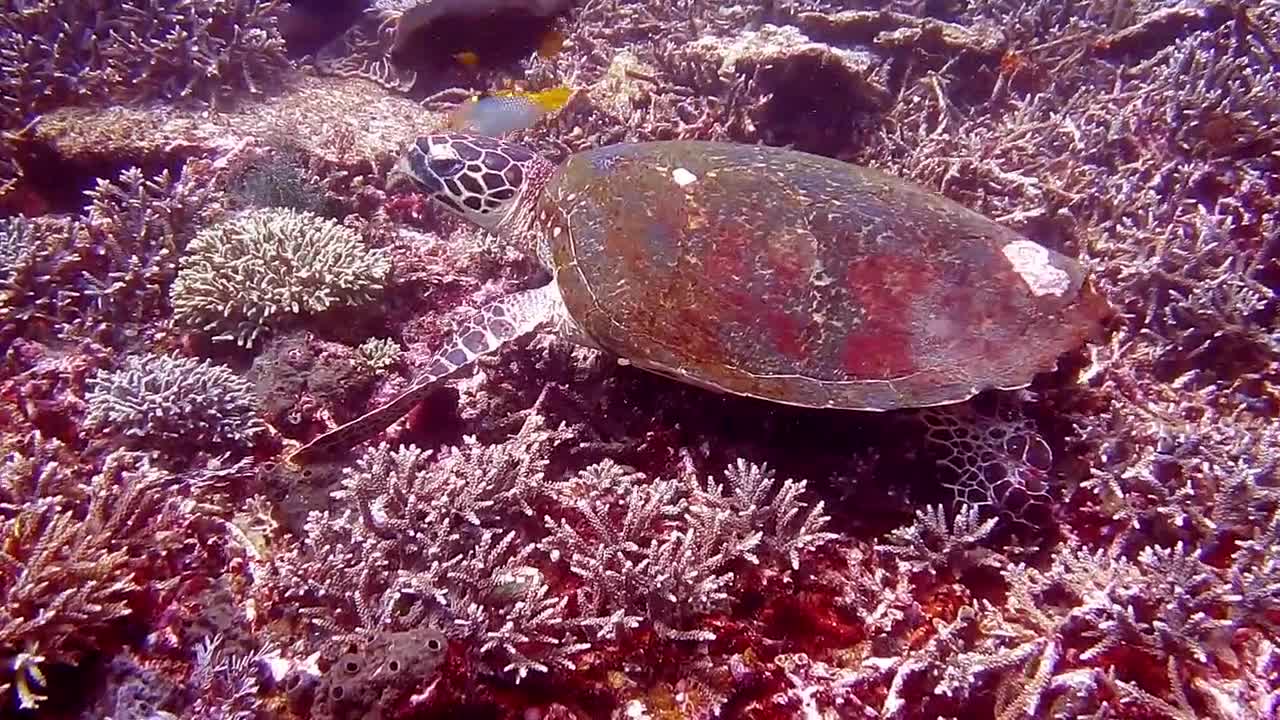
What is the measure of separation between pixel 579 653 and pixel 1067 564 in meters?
1.58

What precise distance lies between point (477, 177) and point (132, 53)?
321 centimetres

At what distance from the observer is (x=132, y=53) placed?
15.8 feet

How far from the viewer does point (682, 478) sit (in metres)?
2.59

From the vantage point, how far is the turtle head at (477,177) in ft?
11.7

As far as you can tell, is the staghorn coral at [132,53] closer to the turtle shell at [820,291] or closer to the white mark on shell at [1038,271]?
the turtle shell at [820,291]

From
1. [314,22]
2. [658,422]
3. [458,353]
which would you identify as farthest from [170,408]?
[314,22]

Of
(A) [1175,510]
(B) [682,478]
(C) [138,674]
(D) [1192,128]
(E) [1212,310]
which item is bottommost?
(C) [138,674]

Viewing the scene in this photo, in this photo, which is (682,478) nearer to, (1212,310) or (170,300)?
(1212,310)

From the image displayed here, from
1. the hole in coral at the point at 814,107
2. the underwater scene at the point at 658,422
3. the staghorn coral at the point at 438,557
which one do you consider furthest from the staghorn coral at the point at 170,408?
the hole in coral at the point at 814,107

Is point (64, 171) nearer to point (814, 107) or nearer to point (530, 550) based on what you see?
point (530, 550)

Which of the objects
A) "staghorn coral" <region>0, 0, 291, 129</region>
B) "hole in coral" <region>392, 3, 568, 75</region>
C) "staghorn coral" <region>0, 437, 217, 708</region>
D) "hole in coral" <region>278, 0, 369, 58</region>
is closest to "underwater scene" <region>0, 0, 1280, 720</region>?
"staghorn coral" <region>0, 437, 217, 708</region>

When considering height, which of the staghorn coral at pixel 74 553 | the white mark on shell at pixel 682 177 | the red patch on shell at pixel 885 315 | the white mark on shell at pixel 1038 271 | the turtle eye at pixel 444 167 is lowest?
the staghorn coral at pixel 74 553

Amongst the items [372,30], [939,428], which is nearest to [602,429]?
[939,428]

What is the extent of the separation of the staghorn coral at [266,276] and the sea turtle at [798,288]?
84 cm
